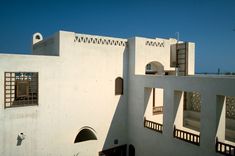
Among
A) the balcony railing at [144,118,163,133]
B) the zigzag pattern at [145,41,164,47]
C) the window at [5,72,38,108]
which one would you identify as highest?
the zigzag pattern at [145,41,164,47]

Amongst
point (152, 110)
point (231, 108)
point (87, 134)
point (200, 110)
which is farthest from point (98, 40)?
point (231, 108)

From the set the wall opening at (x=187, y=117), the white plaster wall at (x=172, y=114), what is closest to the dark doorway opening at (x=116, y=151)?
the white plaster wall at (x=172, y=114)

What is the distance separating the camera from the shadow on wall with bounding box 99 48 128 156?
11.3 metres

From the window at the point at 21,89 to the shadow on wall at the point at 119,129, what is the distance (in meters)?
4.40

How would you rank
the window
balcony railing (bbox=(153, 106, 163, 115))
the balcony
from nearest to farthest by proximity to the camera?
the balcony < the window < balcony railing (bbox=(153, 106, 163, 115))

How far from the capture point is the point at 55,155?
9469 millimetres

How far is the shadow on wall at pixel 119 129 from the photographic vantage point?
36.9 feet

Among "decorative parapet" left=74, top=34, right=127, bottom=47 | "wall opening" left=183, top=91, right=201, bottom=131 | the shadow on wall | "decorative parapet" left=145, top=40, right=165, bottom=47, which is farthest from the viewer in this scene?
"wall opening" left=183, top=91, right=201, bottom=131

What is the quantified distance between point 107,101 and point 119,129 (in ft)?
6.37

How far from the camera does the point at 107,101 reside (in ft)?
36.3


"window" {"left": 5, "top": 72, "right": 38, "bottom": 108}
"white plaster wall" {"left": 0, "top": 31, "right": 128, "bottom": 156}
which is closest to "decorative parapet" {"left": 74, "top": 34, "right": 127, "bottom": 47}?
"white plaster wall" {"left": 0, "top": 31, "right": 128, "bottom": 156}

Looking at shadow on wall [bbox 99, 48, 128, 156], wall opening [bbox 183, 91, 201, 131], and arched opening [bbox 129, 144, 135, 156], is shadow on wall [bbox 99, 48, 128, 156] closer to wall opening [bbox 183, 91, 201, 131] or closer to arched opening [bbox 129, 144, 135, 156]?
arched opening [bbox 129, 144, 135, 156]

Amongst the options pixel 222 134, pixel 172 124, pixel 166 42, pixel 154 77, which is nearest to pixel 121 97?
pixel 154 77

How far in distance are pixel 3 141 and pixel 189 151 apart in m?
7.71
